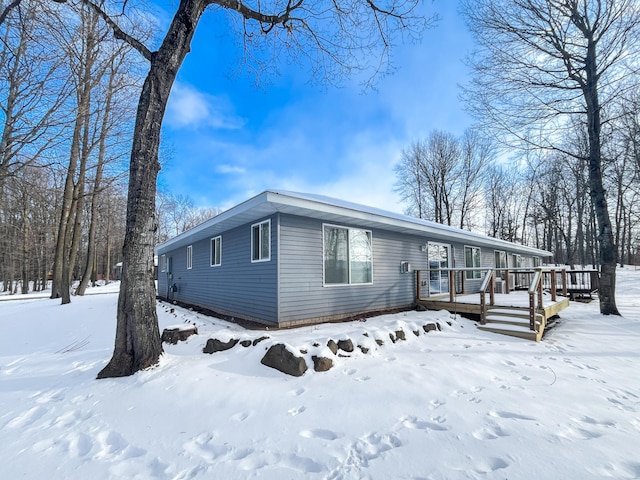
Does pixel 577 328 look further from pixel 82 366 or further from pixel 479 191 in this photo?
pixel 479 191

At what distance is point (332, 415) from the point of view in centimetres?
278

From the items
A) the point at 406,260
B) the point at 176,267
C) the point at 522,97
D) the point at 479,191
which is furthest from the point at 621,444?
the point at 479,191

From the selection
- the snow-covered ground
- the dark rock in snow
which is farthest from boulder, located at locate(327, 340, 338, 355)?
the dark rock in snow

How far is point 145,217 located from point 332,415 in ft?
10.9

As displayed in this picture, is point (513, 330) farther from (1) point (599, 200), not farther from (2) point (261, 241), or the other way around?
(1) point (599, 200)

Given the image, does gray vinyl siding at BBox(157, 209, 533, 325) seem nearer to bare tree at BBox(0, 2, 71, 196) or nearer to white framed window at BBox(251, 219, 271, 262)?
white framed window at BBox(251, 219, 271, 262)

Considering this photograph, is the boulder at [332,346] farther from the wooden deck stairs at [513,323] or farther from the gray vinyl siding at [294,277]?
the wooden deck stairs at [513,323]

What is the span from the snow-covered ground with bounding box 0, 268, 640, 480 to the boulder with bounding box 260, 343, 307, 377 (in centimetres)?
9

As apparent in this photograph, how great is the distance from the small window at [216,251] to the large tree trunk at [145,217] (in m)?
4.61

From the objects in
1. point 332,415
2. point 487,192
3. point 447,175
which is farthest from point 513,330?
point 487,192

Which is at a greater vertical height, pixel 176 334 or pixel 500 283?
pixel 500 283

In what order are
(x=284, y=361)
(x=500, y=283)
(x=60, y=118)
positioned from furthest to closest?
(x=500, y=283)
(x=60, y=118)
(x=284, y=361)

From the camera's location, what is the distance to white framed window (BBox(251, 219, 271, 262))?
248 inches

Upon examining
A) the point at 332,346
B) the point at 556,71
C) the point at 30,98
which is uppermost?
the point at 556,71
